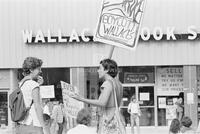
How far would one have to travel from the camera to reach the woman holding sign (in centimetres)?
636

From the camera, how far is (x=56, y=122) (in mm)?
17609

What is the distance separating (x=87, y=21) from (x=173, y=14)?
4.13 meters

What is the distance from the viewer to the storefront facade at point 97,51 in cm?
2555

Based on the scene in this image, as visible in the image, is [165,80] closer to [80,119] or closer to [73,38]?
[73,38]

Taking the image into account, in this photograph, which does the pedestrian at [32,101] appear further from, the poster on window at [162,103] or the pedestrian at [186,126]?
the poster on window at [162,103]

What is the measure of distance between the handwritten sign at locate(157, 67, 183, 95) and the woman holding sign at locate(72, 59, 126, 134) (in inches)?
784

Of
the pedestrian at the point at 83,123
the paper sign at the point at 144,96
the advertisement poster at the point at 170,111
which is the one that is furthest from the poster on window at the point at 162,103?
the pedestrian at the point at 83,123

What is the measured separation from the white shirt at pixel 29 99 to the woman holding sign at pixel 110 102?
2.61 ft

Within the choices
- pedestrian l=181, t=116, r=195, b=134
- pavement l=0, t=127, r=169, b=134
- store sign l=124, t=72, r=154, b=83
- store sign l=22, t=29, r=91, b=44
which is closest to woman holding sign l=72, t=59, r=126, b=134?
pedestrian l=181, t=116, r=195, b=134

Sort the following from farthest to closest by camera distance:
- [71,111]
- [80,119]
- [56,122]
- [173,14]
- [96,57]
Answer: [173,14] < [56,122] < [96,57] < [71,111] < [80,119]

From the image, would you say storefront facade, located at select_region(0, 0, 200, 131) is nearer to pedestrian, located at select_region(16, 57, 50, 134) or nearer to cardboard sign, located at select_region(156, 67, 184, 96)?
cardboard sign, located at select_region(156, 67, 184, 96)

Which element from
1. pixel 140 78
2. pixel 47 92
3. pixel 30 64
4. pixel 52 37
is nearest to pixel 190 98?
pixel 140 78

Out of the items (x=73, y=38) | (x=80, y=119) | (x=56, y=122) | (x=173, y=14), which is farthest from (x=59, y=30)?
(x=80, y=119)

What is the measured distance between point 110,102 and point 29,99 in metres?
0.99
